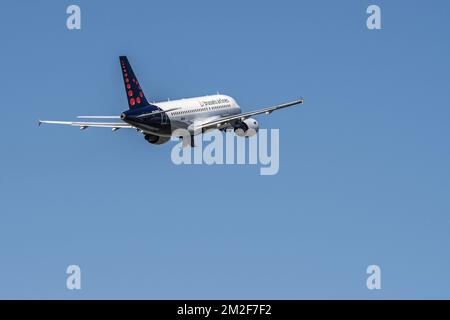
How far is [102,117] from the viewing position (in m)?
199
